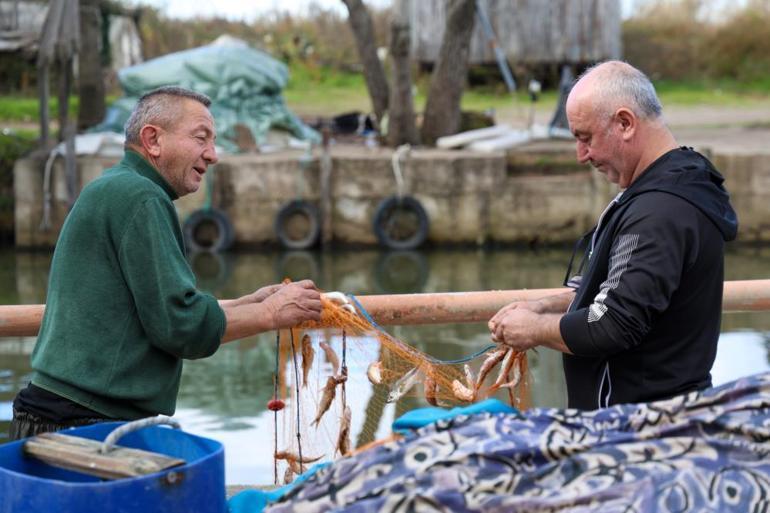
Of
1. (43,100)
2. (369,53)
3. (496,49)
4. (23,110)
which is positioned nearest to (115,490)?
(43,100)

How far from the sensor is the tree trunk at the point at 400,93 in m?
17.0

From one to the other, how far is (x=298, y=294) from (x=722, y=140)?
14828 millimetres

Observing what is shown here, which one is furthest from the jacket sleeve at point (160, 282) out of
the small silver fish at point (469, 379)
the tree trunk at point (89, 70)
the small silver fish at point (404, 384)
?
the tree trunk at point (89, 70)

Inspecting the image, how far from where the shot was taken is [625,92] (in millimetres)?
3113

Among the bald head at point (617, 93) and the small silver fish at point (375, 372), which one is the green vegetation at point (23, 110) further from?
the bald head at point (617, 93)

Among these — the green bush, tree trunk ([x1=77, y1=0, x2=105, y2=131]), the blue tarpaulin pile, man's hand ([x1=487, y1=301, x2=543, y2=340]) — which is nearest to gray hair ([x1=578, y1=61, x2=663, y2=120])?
man's hand ([x1=487, y1=301, x2=543, y2=340])

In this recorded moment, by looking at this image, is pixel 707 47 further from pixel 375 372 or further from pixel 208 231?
pixel 375 372

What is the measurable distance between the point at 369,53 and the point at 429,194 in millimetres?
2908

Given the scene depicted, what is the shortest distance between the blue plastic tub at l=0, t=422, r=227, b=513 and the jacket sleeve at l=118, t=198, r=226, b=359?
0.99 ft

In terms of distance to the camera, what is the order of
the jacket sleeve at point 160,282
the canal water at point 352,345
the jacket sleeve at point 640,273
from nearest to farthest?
the jacket sleeve at point 640,273, the jacket sleeve at point 160,282, the canal water at point 352,345

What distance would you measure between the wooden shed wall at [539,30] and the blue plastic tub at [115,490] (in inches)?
876

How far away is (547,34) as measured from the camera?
2469 cm

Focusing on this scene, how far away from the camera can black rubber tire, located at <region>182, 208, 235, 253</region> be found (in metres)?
16.1

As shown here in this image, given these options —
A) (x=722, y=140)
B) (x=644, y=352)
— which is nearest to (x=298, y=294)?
(x=644, y=352)
